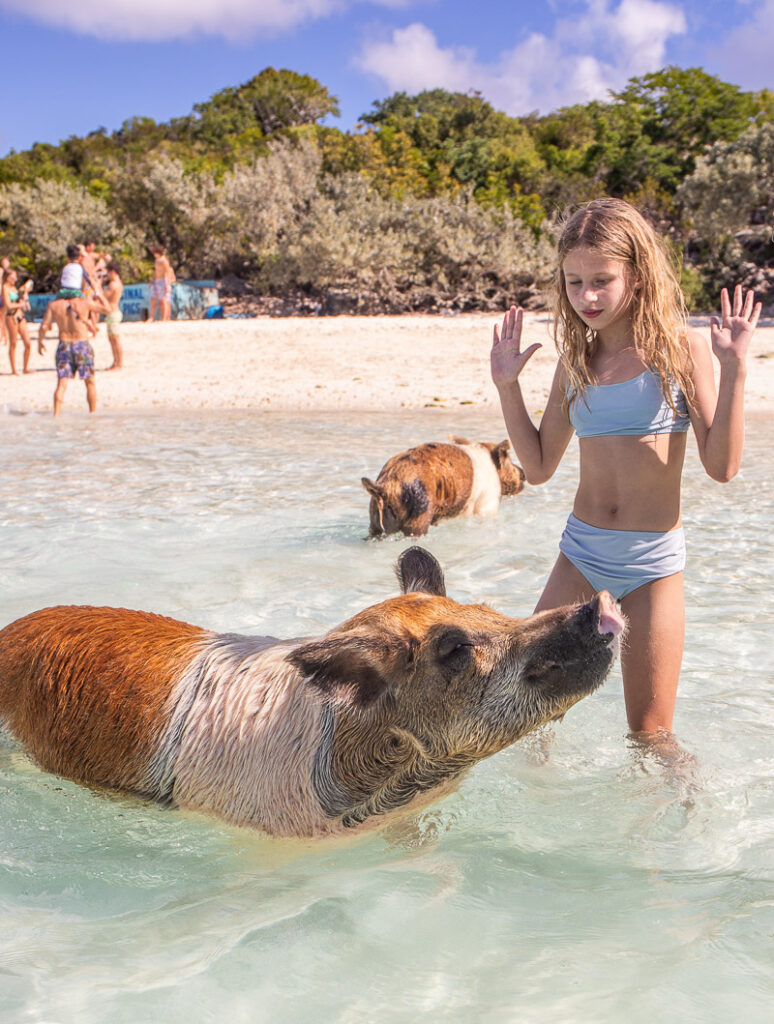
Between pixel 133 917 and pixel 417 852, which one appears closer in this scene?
pixel 133 917

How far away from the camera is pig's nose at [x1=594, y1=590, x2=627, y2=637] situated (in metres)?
2.99

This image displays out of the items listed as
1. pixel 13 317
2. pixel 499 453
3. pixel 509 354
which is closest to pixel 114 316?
pixel 13 317

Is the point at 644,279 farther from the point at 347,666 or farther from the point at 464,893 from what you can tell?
the point at 464,893

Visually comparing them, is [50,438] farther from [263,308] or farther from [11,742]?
[263,308]

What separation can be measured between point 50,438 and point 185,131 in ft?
193

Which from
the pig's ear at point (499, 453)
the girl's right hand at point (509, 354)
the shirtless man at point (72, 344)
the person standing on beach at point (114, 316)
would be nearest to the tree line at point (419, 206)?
the person standing on beach at point (114, 316)

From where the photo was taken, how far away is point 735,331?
368 centimetres

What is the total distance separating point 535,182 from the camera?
119ft

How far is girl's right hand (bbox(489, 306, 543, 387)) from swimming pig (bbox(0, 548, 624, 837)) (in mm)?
951

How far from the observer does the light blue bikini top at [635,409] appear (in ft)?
12.6

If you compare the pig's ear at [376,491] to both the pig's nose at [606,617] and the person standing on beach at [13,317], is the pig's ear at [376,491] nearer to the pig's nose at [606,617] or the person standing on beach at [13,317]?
the pig's nose at [606,617]

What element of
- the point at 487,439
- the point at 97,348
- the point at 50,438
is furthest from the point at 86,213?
the point at 487,439

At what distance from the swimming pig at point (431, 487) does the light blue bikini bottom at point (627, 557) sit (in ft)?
12.0

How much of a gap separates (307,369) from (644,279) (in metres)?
15.0
